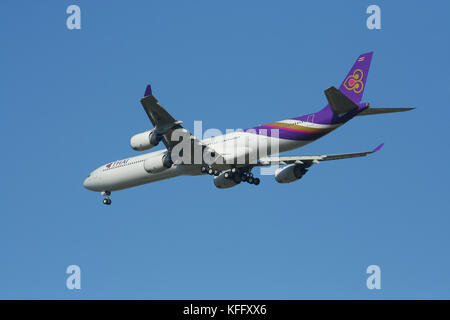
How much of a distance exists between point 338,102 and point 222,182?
34.5 ft

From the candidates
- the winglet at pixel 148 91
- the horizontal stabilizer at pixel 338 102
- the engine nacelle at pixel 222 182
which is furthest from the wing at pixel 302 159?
the winglet at pixel 148 91

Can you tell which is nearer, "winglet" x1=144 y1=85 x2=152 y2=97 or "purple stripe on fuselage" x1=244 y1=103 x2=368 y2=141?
"winglet" x1=144 y1=85 x2=152 y2=97

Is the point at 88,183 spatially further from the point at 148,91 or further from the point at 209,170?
the point at 148,91

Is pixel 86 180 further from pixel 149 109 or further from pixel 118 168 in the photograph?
pixel 149 109

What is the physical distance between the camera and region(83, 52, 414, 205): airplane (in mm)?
37656

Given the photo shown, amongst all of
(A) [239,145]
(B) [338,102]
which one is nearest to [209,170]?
(A) [239,145]

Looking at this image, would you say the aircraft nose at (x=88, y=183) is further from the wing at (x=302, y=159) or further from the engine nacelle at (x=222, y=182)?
the wing at (x=302, y=159)

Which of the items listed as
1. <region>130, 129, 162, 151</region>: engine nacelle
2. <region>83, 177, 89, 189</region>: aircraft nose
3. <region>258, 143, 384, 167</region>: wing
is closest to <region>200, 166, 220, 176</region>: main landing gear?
<region>258, 143, 384, 167</region>: wing

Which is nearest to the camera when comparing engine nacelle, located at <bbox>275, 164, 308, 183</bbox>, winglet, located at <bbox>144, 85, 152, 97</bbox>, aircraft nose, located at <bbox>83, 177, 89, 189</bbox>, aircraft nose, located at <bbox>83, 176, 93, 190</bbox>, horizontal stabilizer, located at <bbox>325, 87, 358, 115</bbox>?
winglet, located at <bbox>144, 85, 152, 97</bbox>

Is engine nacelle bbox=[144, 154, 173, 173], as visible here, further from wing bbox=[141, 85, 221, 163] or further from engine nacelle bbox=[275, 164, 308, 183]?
engine nacelle bbox=[275, 164, 308, 183]

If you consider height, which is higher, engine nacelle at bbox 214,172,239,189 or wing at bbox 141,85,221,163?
wing at bbox 141,85,221,163

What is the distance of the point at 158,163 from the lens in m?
40.9

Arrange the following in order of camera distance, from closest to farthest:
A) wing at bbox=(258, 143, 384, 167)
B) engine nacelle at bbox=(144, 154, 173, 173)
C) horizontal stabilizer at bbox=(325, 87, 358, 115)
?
horizontal stabilizer at bbox=(325, 87, 358, 115)
engine nacelle at bbox=(144, 154, 173, 173)
wing at bbox=(258, 143, 384, 167)
